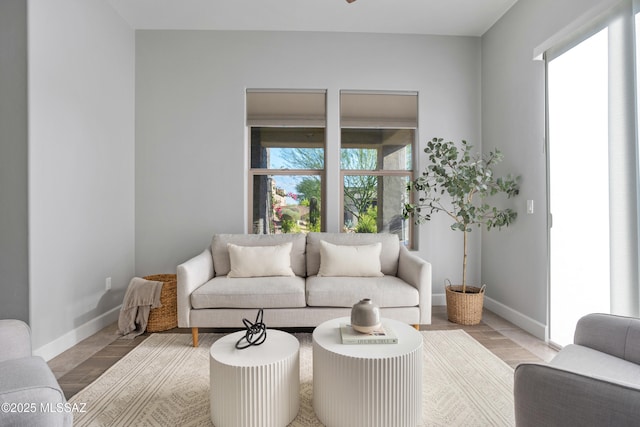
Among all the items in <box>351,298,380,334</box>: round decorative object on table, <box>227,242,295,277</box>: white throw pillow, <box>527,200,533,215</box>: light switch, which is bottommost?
<box>351,298,380,334</box>: round decorative object on table

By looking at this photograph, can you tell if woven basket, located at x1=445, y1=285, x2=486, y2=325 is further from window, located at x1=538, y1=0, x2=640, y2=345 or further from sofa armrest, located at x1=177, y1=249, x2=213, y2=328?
sofa armrest, located at x1=177, y1=249, x2=213, y2=328

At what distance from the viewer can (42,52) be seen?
2.40 meters

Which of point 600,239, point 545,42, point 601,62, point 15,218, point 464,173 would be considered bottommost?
point 600,239

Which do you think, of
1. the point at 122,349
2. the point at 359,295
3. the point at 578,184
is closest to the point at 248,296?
the point at 359,295

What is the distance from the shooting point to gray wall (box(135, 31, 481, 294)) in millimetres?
A: 3643

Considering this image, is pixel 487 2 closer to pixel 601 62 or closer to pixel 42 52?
pixel 601 62

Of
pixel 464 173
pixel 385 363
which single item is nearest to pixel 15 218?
pixel 385 363

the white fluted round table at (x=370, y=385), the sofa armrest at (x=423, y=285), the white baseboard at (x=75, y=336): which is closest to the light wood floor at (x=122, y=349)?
the white baseboard at (x=75, y=336)

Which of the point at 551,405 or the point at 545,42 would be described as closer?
the point at 551,405

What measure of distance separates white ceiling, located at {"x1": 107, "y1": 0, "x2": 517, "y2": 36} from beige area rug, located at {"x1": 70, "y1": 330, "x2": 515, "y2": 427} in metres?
3.17

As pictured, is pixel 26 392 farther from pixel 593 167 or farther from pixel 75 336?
pixel 593 167

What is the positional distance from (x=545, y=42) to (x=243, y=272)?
10.6 feet

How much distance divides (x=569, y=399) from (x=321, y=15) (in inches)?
143

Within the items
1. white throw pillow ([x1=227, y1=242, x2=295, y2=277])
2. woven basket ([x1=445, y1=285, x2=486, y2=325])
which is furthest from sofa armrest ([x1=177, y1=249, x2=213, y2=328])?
woven basket ([x1=445, y1=285, x2=486, y2=325])
